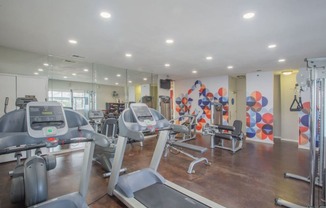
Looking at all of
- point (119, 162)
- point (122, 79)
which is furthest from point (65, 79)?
point (119, 162)

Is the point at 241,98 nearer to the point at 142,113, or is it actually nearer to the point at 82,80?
the point at 142,113

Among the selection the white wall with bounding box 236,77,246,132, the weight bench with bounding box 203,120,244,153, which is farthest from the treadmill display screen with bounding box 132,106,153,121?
the white wall with bounding box 236,77,246,132

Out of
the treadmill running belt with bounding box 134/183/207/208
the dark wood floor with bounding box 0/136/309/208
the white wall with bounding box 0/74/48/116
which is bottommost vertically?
the dark wood floor with bounding box 0/136/309/208

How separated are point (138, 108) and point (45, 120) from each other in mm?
1317

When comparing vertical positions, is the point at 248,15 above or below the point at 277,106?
above

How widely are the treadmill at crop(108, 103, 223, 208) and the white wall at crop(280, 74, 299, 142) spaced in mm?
5908

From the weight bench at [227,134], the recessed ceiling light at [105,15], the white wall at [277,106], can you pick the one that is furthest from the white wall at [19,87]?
the white wall at [277,106]

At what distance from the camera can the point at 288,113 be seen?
6660mm

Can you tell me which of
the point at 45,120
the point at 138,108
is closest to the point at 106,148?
the point at 138,108

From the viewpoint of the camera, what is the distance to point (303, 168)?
377 centimetres

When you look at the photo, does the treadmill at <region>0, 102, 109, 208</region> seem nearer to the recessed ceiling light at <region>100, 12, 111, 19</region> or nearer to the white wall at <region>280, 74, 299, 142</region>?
the recessed ceiling light at <region>100, 12, 111, 19</region>

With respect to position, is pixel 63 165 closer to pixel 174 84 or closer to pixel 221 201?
pixel 221 201

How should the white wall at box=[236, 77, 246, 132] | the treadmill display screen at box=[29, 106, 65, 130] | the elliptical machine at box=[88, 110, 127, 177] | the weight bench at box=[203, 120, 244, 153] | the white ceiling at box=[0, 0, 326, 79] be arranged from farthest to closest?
the white wall at box=[236, 77, 246, 132] < the weight bench at box=[203, 120, 244, 153] < the elliptical machine at box=[88, 110, 127, 177] < the white ceiling at box=[0, 0, 326, 79] < the treadmill display screen at box=[29, 106, 65, 130]

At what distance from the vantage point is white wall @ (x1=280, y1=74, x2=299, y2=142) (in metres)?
6.52
